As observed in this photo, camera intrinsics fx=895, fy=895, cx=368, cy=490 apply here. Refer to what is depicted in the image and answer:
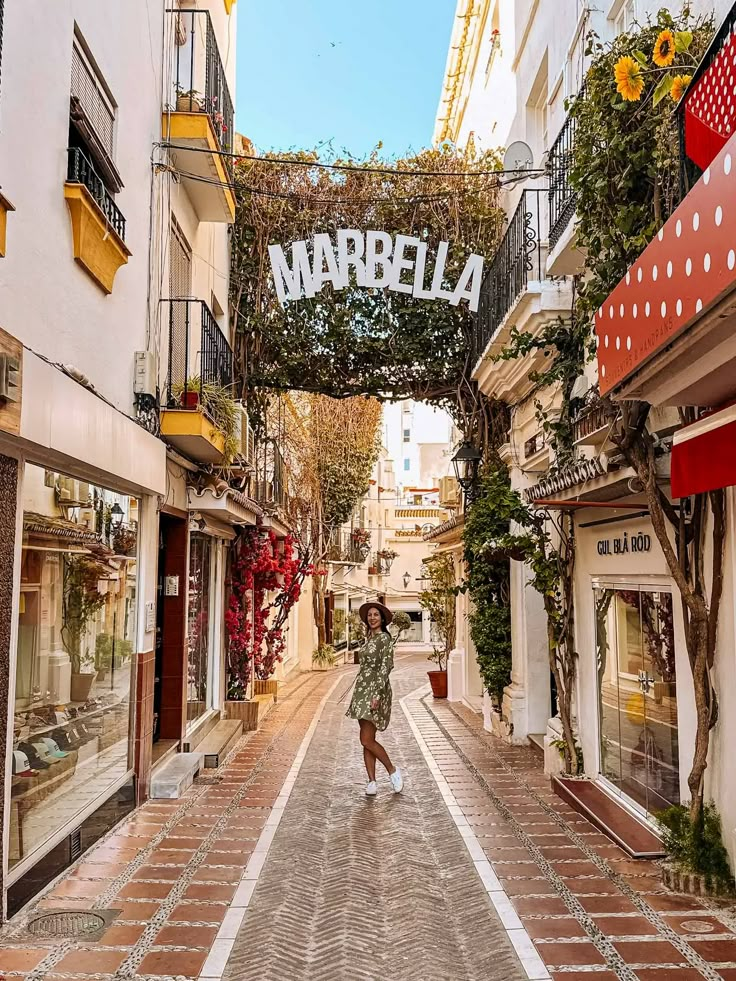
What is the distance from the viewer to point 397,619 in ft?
136

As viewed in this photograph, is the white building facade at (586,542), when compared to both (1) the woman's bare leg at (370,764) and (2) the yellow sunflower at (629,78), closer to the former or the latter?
(2) the yellow sunflower at (629,78)

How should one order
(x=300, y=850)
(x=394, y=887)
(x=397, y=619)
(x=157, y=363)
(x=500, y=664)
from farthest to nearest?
(x=397, y=619) → (x=500, y=664) → (x=157, y=363) → (x=300, y=850) → (x=394, y=887)

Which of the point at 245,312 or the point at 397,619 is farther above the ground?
the point at 245,312

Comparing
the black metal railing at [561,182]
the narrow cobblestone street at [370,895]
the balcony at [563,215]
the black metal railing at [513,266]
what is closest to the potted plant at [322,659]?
the black metal railing at [513,266]

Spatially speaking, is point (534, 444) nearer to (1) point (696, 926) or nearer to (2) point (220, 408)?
(2) point (220, 408)

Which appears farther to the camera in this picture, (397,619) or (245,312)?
(397,619)

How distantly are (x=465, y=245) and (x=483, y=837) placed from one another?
10.1 meters

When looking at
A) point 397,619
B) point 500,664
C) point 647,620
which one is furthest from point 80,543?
point 397,619

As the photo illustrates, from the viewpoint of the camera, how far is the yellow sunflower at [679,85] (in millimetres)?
5938

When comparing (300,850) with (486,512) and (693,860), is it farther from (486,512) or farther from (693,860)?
(486,512)

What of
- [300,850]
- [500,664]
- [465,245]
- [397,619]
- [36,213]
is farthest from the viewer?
[397,619]

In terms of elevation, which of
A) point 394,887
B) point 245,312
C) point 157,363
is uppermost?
point 245,312

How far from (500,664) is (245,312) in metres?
7.07

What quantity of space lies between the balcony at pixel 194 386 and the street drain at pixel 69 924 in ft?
16.3
